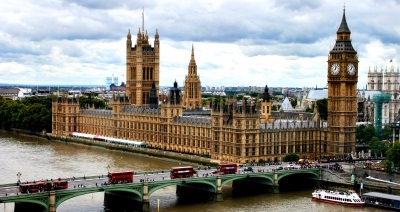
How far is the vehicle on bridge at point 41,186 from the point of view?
195ft

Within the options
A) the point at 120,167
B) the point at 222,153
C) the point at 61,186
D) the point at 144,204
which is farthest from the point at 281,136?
the point at 61,186

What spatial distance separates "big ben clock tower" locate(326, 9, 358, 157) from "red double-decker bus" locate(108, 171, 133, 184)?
40011mm

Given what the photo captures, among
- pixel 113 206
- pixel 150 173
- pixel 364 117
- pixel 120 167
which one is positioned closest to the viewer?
pixel 113 206

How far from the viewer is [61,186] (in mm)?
61531

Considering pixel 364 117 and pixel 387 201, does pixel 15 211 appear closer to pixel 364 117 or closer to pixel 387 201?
pixel 387 201

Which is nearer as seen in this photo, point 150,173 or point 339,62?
point 150,173

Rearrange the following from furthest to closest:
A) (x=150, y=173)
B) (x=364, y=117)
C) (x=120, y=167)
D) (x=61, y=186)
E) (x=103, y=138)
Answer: (x=364, y=117) → (x=103, y=138) → (x=120, y=167) → (x=150, y=173) → (x=61, y=186)

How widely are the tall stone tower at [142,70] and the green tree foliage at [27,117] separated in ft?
66.4

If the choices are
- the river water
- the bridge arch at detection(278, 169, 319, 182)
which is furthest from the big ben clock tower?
the river water

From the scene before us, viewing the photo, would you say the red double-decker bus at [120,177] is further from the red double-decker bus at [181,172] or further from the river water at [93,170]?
the red double-decker bus at [181,172]

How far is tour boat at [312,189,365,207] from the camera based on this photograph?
69562 millimetres

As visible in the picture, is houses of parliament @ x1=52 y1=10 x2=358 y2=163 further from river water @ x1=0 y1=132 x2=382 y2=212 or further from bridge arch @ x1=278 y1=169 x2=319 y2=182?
bridge arch @ x1=278 y1=169 x2=319 y2=182

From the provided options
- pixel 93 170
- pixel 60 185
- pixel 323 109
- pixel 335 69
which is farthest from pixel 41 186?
pixel 323 109

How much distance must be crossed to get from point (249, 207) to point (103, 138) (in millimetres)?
62138
